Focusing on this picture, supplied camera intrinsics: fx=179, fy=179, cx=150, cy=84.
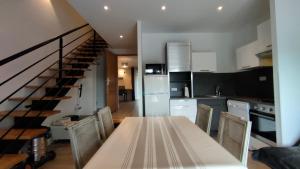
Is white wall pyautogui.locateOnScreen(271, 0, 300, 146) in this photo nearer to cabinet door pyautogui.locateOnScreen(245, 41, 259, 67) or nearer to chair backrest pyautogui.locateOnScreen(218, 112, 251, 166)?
cabinet door pyautogui.locateOnScreen(245, 41, 259, 67)

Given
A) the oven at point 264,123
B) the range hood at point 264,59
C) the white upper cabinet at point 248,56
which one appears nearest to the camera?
the oven at point 264,123

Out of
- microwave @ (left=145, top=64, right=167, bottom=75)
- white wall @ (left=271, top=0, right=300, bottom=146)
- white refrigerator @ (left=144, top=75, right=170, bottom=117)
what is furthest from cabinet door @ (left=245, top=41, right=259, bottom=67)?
microwave @ (left=145, top=64, right=167, bottom=75)

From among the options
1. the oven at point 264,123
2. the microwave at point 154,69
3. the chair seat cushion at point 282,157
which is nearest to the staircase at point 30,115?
the microwave at point 154,69

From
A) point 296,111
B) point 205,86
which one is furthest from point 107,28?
point 296,111

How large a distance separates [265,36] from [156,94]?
7.19 feet

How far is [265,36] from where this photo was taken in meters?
2.98

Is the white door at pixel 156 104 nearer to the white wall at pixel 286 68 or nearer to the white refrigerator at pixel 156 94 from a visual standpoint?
the white refrigerator at pixel 156 94

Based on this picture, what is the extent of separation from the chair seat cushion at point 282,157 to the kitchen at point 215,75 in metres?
0.63

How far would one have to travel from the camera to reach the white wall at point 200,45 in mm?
4484

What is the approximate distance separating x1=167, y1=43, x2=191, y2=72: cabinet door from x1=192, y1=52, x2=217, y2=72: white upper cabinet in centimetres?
16

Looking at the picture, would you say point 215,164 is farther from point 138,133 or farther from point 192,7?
point 192,7

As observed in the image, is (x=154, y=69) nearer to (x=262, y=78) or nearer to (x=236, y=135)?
(x=262, y=78)

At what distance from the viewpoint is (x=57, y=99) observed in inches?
118

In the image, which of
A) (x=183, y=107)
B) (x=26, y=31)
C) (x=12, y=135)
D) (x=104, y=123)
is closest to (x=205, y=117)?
(x=104, y=123)
